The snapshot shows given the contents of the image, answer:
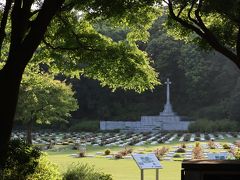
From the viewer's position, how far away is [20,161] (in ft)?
23.6

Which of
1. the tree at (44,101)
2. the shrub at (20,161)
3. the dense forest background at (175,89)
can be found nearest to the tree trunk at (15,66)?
the shrub at (20,161)

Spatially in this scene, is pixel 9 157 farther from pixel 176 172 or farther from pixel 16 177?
pixel 176 172

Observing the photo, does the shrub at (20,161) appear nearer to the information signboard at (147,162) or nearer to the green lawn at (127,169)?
the information signboard at (147,162)

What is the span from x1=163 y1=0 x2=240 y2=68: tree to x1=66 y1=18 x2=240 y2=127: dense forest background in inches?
1707

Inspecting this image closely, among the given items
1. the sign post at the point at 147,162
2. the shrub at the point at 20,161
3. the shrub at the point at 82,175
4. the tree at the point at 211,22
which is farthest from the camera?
the sign post at the point at 147,162

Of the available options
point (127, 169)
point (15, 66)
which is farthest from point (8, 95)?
point (127, 169)

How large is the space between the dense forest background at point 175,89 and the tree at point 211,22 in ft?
142

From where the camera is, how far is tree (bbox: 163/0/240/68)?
27.5 ft

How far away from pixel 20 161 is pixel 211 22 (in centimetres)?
572

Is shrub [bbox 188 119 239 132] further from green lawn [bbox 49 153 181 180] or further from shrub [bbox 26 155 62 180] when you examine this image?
shrub [bbox 26 155 62 180]

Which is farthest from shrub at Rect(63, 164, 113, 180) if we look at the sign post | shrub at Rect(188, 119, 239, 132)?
shrub at Rect(188, 119, 239, 132)

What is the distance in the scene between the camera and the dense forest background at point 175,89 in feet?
181

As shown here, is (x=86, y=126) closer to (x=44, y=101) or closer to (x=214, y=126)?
(x=214, y=126)

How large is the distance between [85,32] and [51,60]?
120 cm
